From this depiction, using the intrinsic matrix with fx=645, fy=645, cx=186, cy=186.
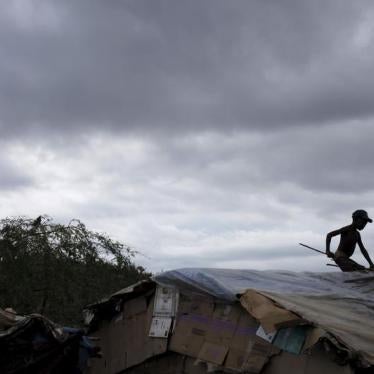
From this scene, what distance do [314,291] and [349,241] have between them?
2694mm

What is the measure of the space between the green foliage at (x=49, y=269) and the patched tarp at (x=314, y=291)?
298cm

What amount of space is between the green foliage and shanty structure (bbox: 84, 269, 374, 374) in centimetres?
140

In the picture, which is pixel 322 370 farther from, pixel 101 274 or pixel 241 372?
pixel 101 274

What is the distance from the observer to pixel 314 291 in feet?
32.6

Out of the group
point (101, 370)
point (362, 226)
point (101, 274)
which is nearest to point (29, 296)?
point (101, 274)

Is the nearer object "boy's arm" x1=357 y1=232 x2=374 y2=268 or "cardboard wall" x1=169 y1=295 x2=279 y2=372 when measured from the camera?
"cardboard wall" x1=169 y1=295 x2=279 y2=372

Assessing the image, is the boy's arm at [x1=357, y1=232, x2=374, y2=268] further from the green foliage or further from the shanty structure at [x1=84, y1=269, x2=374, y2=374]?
the green foliage

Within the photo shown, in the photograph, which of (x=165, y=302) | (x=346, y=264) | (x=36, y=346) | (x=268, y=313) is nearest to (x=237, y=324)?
(x=268, y=313)

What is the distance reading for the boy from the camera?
1218cm

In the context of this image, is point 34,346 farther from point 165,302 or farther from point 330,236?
point 330,236

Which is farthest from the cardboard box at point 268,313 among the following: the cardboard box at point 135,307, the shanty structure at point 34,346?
the shanty structure at point 34,346

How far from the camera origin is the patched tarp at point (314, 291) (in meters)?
7.48

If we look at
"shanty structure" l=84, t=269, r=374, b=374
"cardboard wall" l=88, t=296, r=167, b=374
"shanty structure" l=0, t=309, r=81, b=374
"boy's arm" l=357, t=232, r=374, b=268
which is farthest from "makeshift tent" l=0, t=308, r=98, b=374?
"boy's arm" l=357, t=232, r=374, b=268

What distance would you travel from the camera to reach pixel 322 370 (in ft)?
24.2
